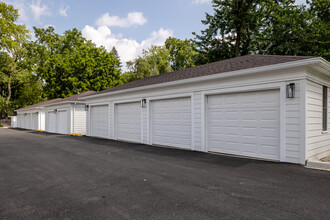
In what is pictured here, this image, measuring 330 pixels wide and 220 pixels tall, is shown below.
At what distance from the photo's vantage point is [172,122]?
31.1 ft

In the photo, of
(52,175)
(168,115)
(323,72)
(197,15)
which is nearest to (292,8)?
(197,15)

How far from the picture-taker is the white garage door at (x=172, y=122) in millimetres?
8916

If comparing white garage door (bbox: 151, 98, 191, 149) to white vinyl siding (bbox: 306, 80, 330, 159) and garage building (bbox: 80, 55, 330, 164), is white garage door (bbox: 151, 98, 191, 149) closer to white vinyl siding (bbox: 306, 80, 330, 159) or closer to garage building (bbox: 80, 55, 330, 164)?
garage building (bbox: 80, 55, 330, 164)

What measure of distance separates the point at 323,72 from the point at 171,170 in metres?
5.64

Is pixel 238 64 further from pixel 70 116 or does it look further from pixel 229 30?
pixel 229 30

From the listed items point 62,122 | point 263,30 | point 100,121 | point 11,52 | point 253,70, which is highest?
point 11,52

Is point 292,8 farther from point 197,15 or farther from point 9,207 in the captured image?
point 9,207

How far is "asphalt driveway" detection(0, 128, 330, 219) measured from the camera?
309 centimetres

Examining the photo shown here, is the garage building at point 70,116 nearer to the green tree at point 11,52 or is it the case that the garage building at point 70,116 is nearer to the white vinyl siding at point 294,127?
the white vinyl siding at point 294,127

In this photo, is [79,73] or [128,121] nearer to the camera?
[128,121]

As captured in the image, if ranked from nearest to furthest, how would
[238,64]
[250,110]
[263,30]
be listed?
[250,110], [238,64], [263,30]

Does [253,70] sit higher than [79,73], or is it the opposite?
[79,73]

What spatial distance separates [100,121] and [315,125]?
1202 cm

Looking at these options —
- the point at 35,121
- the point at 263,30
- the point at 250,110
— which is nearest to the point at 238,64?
→ the point at 250,110
